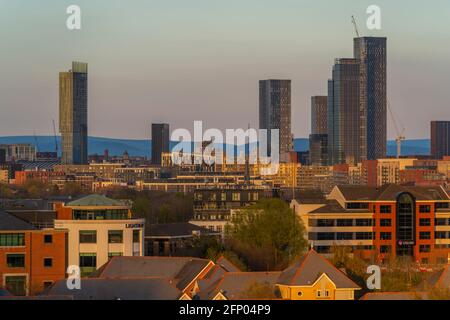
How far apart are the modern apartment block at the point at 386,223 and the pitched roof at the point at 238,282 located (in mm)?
37255

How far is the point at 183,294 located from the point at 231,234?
30.3 metres

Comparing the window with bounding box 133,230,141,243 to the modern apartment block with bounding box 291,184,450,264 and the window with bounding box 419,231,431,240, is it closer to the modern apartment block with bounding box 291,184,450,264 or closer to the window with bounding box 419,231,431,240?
the modern apartment block with bounding box 291,184,450,264

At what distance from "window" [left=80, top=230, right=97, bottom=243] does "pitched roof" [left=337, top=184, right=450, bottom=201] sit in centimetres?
3066

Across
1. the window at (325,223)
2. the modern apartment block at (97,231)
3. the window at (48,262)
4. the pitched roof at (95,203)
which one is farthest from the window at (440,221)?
the window at (48,262)

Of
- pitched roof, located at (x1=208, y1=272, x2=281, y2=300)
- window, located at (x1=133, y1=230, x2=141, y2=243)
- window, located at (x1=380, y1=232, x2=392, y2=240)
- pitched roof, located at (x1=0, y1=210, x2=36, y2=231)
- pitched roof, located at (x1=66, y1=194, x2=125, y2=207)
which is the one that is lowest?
window, located at (x1=380, y1=232, x2=392, y2=240)

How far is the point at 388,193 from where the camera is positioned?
8112 cm

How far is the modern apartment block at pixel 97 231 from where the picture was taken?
50969 mm

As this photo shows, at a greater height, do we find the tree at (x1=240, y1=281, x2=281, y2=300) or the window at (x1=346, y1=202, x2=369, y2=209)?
the window at (x1=346, y1=202, x2=369, y2=209)

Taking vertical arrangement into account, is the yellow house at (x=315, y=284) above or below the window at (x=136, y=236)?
below

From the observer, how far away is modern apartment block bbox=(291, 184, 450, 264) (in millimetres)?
78375

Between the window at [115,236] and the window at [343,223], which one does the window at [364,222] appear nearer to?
the window at [343,223]

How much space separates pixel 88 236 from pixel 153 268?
6.77 meters

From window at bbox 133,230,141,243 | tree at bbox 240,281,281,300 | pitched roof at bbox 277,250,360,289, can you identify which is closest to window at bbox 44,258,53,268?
window at bbox 133,230,141,243
